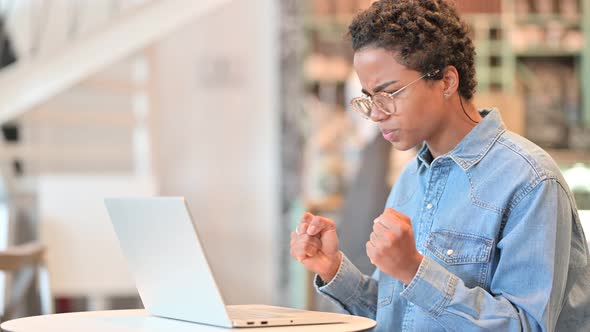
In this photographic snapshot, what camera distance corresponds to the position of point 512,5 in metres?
5.82

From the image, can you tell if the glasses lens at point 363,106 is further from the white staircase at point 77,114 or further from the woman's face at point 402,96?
the white staircase at point 77,114

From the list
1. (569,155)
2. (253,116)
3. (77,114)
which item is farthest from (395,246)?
(569,155)

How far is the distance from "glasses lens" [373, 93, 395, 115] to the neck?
94mm

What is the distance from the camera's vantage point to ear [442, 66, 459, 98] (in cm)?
146

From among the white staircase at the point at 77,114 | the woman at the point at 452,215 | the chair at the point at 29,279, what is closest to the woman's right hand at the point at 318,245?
the woman at the point at 452,215

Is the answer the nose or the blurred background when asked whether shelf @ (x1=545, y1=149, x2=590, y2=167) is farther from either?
the nose

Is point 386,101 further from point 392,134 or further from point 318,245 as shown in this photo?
point 318,245

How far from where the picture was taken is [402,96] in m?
1.42

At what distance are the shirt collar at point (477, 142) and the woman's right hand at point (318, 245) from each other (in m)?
0.23

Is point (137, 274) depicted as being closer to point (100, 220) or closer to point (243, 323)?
point (243, 323)

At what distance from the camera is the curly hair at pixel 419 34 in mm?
1423

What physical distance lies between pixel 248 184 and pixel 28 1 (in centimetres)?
169

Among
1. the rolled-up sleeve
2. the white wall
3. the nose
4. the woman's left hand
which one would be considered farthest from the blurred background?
the woman's left hand

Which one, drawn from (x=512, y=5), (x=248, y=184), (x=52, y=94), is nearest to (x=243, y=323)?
(x=52, y=94)
